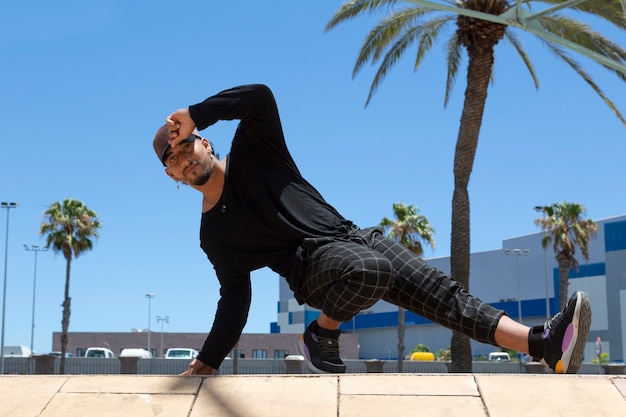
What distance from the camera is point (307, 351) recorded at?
4.35 m

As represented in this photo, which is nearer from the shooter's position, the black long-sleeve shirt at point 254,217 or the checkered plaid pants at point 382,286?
the checkered plaid pants at point 382,286

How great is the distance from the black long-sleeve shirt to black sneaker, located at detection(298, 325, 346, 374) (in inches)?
9.8

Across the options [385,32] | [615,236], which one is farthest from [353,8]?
[615,236]

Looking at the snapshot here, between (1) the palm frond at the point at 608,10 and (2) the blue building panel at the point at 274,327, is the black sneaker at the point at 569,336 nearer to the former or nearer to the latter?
(1) the palm frond at the point at 608,10

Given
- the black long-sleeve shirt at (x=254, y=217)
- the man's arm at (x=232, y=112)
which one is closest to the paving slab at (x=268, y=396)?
the black long-sleeve shirt at (x=254, y=217)

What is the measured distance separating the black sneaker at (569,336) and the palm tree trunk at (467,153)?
1504cm

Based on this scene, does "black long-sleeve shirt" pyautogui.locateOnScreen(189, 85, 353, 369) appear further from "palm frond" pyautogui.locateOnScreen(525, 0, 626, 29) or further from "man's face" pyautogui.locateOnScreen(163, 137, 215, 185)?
"palm frond" pyautogui.locateOnScreen(525, 0, 626, 29)

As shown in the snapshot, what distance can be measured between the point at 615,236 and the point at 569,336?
171 ft

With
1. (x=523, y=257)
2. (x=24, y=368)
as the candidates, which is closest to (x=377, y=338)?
(x=523, y=257)

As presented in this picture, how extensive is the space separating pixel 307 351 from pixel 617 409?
1580 mm

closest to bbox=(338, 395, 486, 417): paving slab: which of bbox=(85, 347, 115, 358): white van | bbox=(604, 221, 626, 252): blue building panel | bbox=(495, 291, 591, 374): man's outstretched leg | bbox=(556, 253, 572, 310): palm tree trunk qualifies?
bbox=(495, 291, 591, 374): man's outstretched leg

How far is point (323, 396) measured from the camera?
146 inches

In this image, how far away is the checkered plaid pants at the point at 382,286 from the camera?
394cm

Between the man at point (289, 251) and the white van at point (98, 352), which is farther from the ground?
the man at point (289, 251)
